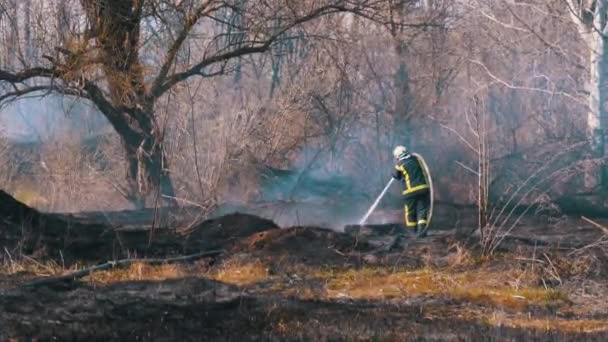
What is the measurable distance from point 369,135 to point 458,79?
3292 mm

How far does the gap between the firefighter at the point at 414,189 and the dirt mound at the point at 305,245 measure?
6.01 feet

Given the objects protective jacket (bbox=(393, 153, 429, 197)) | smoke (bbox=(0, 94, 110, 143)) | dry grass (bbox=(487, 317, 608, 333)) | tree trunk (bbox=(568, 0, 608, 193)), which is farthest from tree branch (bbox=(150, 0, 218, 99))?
smoke (bbox=(0, 94, 110, 143))

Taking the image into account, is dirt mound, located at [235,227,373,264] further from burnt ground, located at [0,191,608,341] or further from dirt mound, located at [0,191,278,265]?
dirt mound, located at [0,191,278,265]

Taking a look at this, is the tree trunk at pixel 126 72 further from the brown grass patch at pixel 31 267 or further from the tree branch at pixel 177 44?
the brown grass patch at pixel 31 267

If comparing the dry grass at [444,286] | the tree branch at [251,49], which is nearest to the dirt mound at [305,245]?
the dry grass at [444,286]

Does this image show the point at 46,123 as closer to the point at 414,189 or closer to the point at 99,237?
the point at 99,237

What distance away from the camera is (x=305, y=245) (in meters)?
11.9

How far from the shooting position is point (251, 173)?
73.7 ft

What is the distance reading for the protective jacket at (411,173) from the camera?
552 inches

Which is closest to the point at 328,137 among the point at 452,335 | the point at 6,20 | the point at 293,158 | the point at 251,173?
the point at 293,158

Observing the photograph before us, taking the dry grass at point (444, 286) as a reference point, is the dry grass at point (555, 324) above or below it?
below

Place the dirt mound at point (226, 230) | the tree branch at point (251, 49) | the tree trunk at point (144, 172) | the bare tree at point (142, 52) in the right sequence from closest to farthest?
the dirt mound at point (226, 230), the bare tree at point (142, 52), the tree trunk at point (144, 172), the tree branch at point (251, 49)

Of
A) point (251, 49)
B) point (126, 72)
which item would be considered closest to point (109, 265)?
point (126, 72)

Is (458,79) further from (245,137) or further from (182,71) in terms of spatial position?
(182,71)
